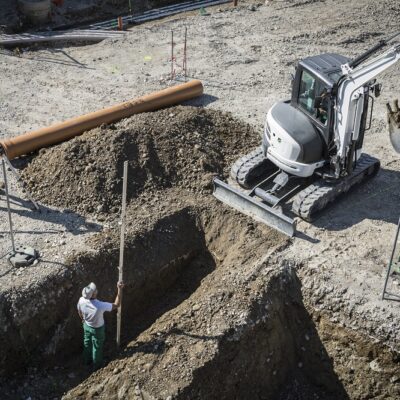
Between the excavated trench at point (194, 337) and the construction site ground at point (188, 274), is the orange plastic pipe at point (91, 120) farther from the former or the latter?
the excavated trench at point (194, 337)

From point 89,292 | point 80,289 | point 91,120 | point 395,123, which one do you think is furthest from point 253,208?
point 91,120

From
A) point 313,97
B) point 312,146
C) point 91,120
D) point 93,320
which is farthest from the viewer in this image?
point 91,120

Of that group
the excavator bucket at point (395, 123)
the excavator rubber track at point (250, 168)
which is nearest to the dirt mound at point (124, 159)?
the excavator rubber track at point (250, 168)

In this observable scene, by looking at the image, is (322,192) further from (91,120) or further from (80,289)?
(91,120)

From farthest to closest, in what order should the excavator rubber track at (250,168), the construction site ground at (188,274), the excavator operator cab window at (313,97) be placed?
the excavator rubber track at (250,168), the excavator operator cab window at (313,97), the construction site ground at (188,274)

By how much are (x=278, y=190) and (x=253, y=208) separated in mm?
711

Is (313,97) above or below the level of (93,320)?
above

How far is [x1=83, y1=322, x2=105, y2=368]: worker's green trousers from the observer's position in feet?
36.0

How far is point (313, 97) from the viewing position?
518 inches

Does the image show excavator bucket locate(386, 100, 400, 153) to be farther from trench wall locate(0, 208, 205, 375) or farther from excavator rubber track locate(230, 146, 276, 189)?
trench wall locate(0, 208, 205, 375)

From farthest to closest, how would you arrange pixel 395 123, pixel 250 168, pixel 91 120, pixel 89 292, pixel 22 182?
pixel 91 120 < pixel 22 182 < pixel 250 168 < pixel 395 123 < pixel 89 292

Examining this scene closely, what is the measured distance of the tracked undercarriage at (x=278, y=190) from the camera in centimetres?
1308

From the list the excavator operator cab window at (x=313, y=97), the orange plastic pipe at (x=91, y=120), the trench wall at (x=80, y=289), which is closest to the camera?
the trench wall at (x=80, y=289)

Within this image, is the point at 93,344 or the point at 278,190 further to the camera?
the point at 278,190
